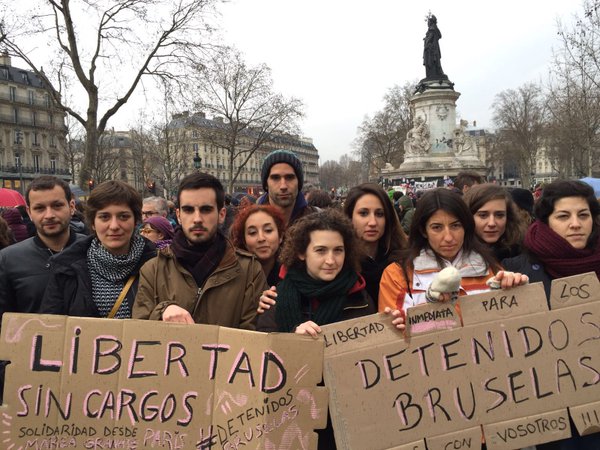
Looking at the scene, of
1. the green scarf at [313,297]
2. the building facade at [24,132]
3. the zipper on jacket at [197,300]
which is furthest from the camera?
the building facade at [24,132]

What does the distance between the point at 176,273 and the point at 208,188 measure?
1.73 feet

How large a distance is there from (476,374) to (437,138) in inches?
1331

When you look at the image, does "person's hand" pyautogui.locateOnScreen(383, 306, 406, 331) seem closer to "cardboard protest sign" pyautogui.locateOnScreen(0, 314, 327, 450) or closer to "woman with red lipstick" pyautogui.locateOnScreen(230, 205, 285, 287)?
"cardboard protest sign" pyautogui.locateOnScreen(0, 314, 327, 450)

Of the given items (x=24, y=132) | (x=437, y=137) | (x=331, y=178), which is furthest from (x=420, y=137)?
(x=331, y=178)

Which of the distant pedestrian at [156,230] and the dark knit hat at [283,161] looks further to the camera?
the distant pedestrian at [156,230]

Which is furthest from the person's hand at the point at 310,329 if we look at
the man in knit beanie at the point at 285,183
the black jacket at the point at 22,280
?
the man in knit beanie at the point at 285,183

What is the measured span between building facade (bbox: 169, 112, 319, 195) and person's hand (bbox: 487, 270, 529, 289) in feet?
25.5

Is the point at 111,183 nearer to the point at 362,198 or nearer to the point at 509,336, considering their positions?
the point at 362,198

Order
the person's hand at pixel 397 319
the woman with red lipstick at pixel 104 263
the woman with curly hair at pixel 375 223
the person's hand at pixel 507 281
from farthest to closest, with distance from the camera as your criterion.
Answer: the woman with curly hair at pixel 375 223, the woman with red lipstick at pixel 104 263, the person's hand at pixel 507 281, the person's hand at pixel 397 319

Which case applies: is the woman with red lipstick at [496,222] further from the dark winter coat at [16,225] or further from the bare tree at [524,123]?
the bare tree at [524,123]

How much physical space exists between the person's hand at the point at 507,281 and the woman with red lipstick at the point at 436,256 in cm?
22

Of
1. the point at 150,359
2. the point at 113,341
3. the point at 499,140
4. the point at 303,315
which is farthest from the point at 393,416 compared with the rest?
the point at 499,140

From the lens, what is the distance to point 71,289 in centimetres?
270

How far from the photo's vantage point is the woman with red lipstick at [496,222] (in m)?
3.33
